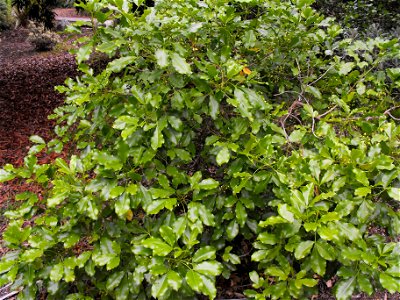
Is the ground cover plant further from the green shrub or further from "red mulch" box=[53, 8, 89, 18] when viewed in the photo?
"red mulch" box=[53, 8, 89, 18]

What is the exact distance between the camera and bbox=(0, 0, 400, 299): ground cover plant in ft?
4.76

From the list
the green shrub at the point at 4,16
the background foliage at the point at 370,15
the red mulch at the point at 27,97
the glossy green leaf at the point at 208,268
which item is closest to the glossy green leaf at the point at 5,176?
the glossy green leaf at the point at 208,268

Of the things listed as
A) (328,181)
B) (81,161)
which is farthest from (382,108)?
(81,161)

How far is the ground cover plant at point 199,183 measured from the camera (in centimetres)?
145

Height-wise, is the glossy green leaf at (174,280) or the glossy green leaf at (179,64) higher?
the glossy green leaf at (179,64)

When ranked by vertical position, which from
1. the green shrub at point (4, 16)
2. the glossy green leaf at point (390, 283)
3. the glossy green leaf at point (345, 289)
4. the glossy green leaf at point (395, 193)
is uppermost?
the glossy green leaf at point (395, 193)

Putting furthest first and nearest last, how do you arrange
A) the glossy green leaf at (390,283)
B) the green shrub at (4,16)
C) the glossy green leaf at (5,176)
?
1. the green shrub at (4,16)
2. the glossy green leaf at (5,176)
3. the glossy green leaf at (390,283)

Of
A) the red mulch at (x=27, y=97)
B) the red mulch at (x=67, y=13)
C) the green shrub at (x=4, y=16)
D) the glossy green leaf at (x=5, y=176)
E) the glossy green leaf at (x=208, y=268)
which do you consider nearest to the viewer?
the glossy green leaf at (x=208, y=268)

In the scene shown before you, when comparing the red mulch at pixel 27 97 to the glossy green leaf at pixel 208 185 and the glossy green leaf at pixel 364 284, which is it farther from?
the glossy green leaf at pixel 364 284

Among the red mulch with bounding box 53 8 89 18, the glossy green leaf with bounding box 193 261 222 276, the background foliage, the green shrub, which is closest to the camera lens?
the glossy green leaf with bounding box 193 261 222 276

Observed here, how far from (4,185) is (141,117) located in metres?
2.76

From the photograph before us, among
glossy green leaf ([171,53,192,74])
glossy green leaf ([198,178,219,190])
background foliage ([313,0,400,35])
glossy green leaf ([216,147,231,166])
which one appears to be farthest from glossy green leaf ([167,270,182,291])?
background foliage ([313,0,400,35])

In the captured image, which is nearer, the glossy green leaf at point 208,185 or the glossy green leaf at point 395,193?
the glossy green leaf at point 395,193

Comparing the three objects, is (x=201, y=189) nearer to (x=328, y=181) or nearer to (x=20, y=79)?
(x=328, y=181)
